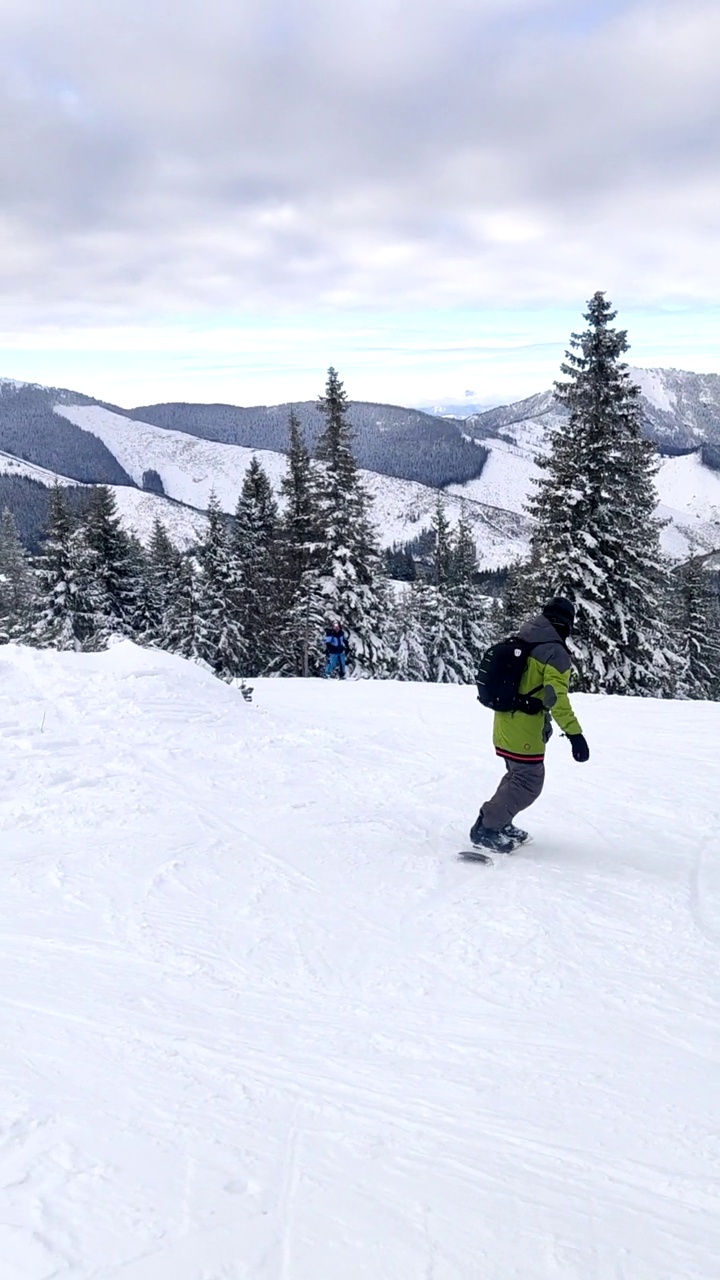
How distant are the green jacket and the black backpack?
1.8 inches

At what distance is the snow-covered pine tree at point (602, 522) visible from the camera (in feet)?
69.5

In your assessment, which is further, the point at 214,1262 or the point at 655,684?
the point at 655,684

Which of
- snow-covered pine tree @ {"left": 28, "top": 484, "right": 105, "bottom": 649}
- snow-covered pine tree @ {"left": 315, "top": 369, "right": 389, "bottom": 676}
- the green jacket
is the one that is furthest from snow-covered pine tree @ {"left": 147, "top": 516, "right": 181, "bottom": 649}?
the green jacket

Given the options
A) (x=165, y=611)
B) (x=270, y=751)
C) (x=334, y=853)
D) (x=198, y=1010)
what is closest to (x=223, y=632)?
(x=165, y=611)

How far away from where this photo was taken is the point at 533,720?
6.04 metres

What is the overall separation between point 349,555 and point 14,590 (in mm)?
32126

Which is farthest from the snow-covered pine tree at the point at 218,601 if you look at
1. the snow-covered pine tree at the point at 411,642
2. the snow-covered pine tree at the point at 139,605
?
the snow-covered pine tree at the point at 411,642

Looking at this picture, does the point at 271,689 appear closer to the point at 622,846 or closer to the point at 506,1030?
the point at 622,846

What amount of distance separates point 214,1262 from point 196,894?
3127 millimetres

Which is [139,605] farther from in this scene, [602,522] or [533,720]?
[533,720]

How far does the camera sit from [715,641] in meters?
37.9

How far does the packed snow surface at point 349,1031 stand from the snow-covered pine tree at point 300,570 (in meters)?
20.6

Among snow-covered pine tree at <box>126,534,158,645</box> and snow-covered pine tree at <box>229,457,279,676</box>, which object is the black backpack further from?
snow-covered pine tree at <box>126,534,158,645</box>

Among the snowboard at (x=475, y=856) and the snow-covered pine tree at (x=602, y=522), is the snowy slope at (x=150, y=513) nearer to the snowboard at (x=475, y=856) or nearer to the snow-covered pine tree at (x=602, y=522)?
the snow-covered pine tree at (x=602, y=522)
